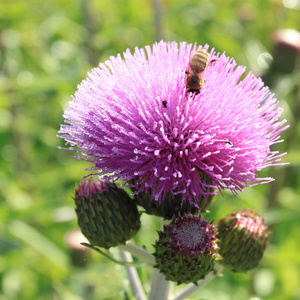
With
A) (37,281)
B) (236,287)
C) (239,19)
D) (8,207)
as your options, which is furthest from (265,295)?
(239,19)

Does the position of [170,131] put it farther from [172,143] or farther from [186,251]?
[186,251]

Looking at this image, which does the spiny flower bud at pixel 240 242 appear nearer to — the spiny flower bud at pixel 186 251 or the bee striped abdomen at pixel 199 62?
the spiny flower bud at pixel 186 251

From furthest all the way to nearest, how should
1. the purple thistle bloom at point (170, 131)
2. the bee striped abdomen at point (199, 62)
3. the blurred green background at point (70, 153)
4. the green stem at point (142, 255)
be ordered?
the blurred green background at point (70, 153) < the green stem at point (142, 255) < the bee striped abdomen at point (199, 62) < the purple thistle bloom at point (170, 131)

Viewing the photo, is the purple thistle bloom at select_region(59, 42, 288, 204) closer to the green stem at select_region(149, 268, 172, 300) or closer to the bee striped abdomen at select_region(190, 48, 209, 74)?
the bee striped abdomen at select_region(190, 48, 209, 74)

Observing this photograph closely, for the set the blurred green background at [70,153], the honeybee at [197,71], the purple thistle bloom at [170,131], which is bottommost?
the blurred green background at [70,153]

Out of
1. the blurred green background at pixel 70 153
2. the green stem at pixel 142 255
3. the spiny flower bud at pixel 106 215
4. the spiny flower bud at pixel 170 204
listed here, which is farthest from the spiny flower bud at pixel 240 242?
the blurred green background at pixel 70 153

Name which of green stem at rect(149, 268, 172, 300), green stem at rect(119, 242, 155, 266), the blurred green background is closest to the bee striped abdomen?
green stem at rect(119, 242, 155, 266)

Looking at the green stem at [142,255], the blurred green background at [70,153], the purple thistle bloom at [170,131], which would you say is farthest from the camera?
the blurred green background at [70,153]

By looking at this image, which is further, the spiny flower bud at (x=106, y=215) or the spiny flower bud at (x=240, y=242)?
the spiny flower bud at (x=240, y=242)
